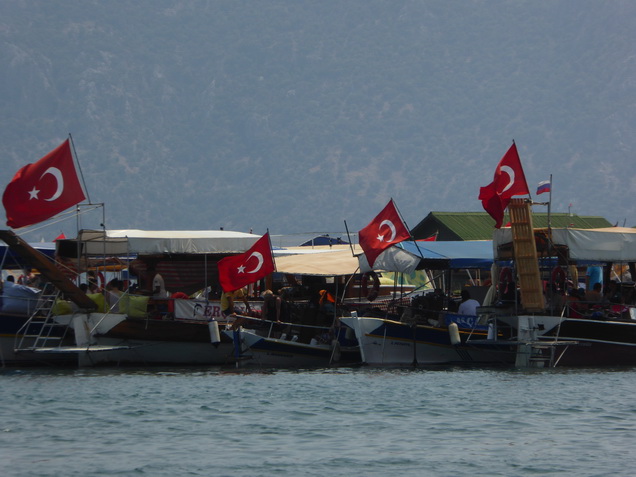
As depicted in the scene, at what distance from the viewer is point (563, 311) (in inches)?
1043

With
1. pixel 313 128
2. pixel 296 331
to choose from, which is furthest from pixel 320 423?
pixel 313 128

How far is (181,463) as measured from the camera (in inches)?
614

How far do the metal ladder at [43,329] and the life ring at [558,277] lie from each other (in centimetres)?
1161

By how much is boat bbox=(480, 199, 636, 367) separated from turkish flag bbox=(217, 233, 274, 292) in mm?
5542

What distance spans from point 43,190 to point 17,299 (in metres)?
2.77

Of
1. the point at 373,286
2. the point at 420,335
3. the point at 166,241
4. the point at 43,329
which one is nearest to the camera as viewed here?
the point at 43,329

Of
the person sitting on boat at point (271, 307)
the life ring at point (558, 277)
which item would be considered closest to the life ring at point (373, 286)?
the person sitting on boat at point (271, 307)

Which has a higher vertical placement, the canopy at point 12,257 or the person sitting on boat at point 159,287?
the canopy at point 12,257

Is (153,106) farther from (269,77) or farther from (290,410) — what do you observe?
(290,410)

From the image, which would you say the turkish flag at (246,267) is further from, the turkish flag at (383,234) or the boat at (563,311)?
the boat at (563,311)

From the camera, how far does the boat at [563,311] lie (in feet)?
86.4

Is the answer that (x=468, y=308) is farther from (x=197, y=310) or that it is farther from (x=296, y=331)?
(x=197, y=310)

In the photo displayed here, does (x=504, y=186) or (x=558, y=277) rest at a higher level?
(x=504, y=186)

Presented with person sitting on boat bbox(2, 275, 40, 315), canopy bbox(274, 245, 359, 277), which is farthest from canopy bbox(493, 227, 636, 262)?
person sitting on boat bbox(2, 275, 40, 315)
